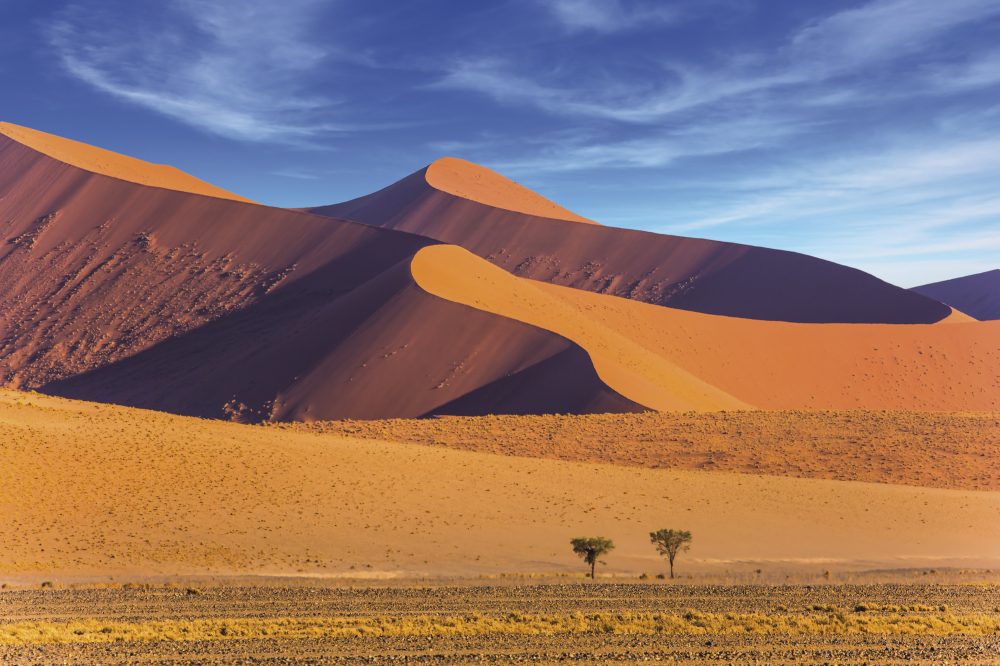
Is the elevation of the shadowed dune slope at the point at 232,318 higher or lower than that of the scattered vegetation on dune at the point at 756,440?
higher

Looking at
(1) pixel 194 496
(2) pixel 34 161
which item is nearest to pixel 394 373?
(1) pixel 194 496

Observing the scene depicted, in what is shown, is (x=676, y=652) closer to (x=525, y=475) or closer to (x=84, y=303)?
(x=525, y=475)

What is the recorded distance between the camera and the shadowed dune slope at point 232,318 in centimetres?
5497

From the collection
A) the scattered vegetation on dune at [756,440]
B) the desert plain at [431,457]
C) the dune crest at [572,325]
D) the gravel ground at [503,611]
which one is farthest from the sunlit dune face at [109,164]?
the gravel ground at [503,611]

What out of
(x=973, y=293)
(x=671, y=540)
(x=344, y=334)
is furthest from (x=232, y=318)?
(x=973, y=293)

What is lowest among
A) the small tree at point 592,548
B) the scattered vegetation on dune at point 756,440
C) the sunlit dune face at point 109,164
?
the small tree at point 592,548

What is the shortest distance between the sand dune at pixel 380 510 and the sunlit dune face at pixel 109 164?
62.6 meters

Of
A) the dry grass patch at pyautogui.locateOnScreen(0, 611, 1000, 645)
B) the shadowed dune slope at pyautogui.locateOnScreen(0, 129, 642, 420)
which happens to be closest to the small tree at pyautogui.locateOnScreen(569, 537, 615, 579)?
the dry grass patch at pyautogui.locateOnScreen(0, 611, 1000, 645)

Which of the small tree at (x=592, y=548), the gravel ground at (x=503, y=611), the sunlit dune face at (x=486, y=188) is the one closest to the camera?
the gravel ground at (x=503, y=611)

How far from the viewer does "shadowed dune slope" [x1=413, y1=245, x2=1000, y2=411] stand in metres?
63.2

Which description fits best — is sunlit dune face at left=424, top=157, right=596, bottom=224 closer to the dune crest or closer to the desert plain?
the desert plain

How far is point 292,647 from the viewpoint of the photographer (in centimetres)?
1600

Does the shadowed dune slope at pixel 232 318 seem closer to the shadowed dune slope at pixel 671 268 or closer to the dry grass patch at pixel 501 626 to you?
the dry grass patch at pixel 501 626

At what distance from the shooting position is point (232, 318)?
71.6 metres
